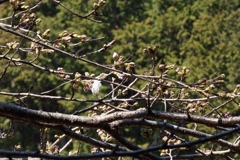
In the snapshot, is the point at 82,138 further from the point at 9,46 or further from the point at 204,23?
the point at 204,23

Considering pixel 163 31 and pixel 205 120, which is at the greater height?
pixel 163 31

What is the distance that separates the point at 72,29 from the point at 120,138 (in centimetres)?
1585

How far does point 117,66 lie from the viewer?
7.36 feet

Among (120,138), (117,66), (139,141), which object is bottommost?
(120,138)

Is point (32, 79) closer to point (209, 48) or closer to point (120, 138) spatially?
point (209, 48)

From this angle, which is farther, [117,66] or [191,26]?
[191,26]

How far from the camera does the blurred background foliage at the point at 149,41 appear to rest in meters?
16.3

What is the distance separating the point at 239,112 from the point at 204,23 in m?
3.68

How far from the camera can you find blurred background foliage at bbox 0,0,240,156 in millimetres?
16297

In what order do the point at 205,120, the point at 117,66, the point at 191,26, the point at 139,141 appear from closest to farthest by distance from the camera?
the point at 205,120
the point at 117,66
the point at 139,141
the point at 191,26

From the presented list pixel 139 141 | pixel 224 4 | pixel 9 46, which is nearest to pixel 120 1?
pixel 224 4

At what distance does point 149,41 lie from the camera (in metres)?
17.8

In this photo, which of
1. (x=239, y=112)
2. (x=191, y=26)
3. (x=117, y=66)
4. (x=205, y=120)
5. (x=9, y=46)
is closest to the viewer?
(x=205, y=120)

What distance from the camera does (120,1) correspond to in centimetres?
1888
